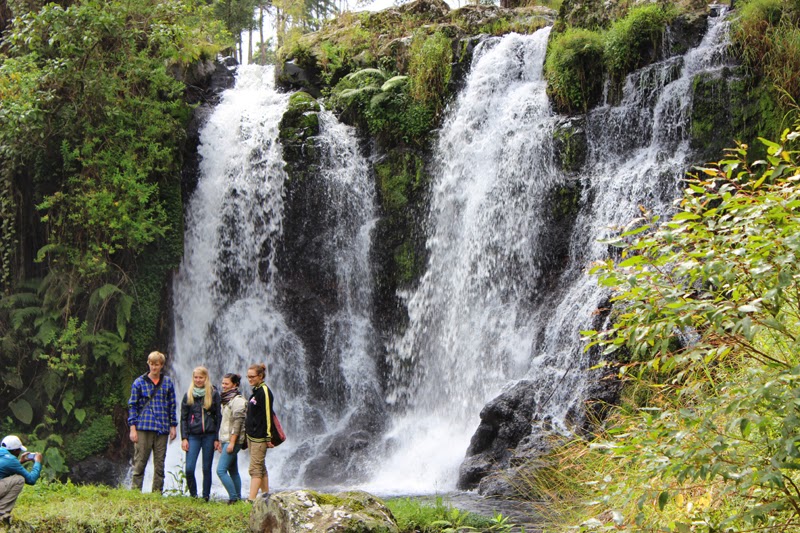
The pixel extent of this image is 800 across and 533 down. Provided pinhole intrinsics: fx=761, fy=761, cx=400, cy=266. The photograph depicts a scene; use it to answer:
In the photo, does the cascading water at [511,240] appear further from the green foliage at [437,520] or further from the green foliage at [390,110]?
the green foliage at [437,520]

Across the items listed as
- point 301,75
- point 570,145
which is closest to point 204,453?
point 570,145

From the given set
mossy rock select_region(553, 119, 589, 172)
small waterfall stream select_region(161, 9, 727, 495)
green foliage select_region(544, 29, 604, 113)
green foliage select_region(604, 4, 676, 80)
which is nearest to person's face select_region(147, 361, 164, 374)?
small waterfall stream select_region(161, 9, 727, 495)

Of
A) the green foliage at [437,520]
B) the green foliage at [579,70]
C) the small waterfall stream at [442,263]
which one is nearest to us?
the green foliage at [437,520]

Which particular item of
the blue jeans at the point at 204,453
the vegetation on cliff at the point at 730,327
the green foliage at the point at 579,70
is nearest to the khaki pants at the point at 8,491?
the blue jeans at the point at 204,453

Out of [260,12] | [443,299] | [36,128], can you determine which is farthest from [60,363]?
[260,12]

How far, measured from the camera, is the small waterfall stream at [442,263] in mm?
12250

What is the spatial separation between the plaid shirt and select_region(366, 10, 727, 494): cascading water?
148 inches

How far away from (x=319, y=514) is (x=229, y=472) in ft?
7.72

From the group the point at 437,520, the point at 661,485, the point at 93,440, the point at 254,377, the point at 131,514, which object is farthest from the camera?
the point at 93,440

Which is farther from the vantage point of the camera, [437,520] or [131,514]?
[131,514]

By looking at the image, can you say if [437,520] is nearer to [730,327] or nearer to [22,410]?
[730,327]

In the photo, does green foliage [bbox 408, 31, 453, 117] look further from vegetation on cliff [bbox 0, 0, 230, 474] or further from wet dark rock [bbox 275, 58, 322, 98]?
vegetation on cliff [bbox 0, 0, 230, 474]

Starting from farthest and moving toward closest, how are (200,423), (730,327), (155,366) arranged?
(155,366) < (200,423) < (730,327)

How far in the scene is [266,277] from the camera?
→ 48.7 ft
